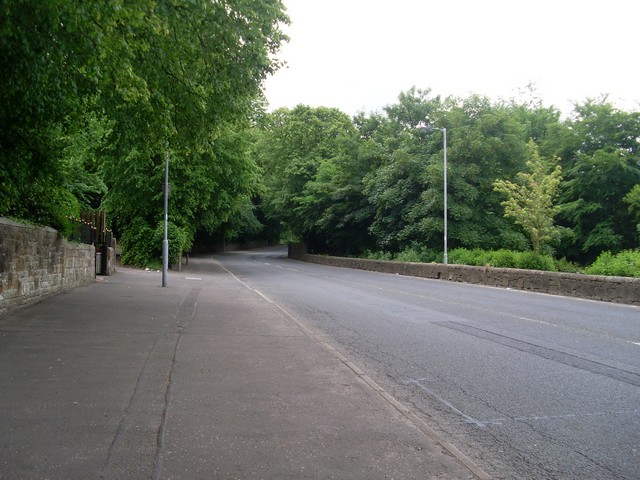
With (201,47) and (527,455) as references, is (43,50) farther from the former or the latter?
(527,455)

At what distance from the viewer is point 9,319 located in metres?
9.33

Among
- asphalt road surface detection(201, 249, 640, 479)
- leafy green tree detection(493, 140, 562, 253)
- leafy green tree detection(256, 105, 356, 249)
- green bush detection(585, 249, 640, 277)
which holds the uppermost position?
leafy green tree detection(256, 105, 356, 249)

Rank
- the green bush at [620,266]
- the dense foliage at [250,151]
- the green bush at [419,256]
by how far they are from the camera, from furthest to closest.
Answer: the green bush at [419,256]
the green bush at [620,266]
the dense foliage at [250,151]

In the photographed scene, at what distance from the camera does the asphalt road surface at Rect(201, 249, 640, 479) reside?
4.39 metres

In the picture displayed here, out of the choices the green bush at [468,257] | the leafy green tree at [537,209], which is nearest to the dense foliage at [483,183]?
the leafy green tree at [537,209]

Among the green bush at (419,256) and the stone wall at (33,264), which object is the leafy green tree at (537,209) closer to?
the green bush at (419,256)

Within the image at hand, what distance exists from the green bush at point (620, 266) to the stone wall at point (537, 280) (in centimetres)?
110

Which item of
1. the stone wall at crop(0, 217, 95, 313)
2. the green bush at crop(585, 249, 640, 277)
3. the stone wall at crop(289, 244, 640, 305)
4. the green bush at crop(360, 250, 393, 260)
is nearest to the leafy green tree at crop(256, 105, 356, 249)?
the green bush at crop(360, 250, 393, 260)

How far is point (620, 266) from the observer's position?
17953 mm

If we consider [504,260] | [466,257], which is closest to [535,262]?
[504,260]

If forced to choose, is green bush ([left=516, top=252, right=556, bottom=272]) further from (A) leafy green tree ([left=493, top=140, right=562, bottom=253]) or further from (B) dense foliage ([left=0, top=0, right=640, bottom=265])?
(A) leafy green tree ([left=493, top=140, right=562, bottom=253])

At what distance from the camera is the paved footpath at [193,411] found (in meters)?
3.77

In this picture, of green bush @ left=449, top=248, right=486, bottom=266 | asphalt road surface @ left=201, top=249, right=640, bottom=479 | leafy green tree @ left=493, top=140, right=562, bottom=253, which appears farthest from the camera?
green bush @ left=449, top=248, right=486, bottom=266

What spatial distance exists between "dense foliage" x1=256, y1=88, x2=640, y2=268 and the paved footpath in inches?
551
